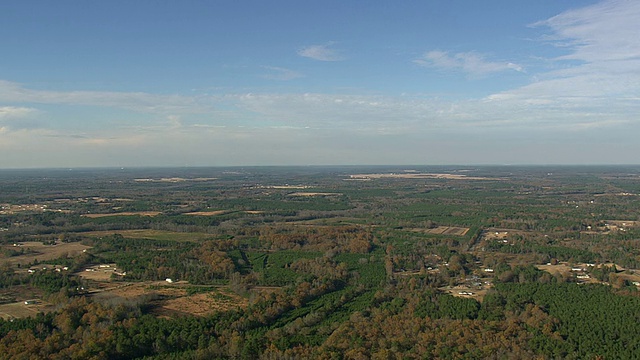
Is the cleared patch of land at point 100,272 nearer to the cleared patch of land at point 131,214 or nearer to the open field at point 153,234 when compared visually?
the open field at point 153,234

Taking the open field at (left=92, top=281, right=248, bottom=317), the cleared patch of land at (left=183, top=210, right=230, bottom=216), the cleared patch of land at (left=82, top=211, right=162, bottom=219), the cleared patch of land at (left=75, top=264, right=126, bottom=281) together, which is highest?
the cleared patch of land at (left=82, top=211, right=162, bottom=219)

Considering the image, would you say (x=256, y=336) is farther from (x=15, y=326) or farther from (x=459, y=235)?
(x=459, y=235)

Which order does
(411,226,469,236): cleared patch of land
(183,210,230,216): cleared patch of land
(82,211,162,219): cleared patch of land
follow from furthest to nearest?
(183,210,230,216): cleared patch of land, (82,211,162,219): cleared patch of land, (411,226,469,236): cleared patch of land

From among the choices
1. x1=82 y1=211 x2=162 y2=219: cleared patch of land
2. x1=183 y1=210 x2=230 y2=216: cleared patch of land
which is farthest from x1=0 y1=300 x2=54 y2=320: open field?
x1=183 y1=210 x2=230 y2=216: cleared patch of land

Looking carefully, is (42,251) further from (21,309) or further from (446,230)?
(446,230)

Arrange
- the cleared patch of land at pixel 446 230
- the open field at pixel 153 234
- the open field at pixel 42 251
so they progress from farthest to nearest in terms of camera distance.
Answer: the cleared patch of land at pixel 446 230
the open field at pixel 153 234
the open field at pixel 42 251

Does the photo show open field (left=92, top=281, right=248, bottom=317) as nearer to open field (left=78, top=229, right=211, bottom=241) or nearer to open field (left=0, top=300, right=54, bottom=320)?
open field (left=0, top=300, right=54, bottom=320)

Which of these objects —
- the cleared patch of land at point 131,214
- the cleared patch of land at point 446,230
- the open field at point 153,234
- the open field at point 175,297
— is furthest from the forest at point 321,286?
the cleared patch of land at point 131,214

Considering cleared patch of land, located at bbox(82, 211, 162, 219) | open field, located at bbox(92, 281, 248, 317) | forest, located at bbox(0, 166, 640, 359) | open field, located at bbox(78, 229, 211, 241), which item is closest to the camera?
forest, located at bbox(0, 166, 640, 359)

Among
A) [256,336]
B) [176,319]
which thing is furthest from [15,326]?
[256,336]
